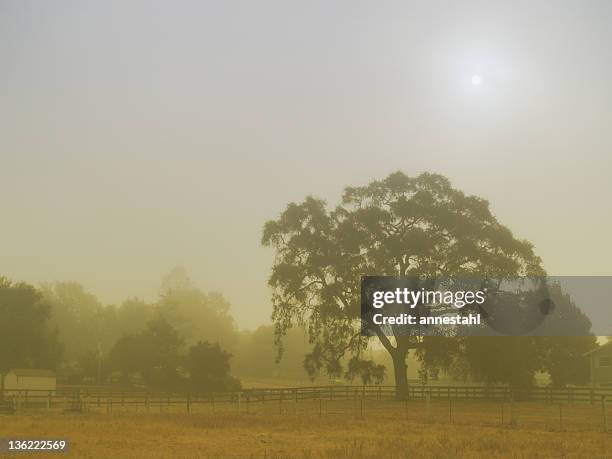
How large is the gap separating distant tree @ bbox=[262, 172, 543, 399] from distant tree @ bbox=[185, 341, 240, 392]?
46.8 ft

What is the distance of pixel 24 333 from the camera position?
76.9 metres

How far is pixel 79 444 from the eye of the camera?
22.7m

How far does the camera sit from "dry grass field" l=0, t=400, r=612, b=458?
2117cm

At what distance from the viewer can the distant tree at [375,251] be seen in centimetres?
5162

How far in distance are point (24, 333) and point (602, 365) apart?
5996 cm

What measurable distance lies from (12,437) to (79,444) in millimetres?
3116

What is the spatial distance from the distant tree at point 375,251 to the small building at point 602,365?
13753 mm

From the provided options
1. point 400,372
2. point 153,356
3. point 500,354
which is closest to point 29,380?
point 153,356

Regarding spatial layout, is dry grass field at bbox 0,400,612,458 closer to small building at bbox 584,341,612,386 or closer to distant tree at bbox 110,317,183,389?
small building at bbox 584,341,612,386

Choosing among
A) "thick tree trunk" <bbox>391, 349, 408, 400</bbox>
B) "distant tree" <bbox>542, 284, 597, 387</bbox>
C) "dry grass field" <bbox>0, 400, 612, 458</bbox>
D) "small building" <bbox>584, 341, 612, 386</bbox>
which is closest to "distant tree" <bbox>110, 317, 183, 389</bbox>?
"thick tree trunk" <bbox>391, 349, 408, 400</bbox>

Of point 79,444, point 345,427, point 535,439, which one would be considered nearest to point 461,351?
point 345,427

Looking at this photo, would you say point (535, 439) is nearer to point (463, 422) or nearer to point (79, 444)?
point (463, 422)

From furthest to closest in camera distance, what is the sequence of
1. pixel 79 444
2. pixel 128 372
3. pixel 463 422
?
1. pixel 128 372
2. pixel 463 422
3. pixel 79 444

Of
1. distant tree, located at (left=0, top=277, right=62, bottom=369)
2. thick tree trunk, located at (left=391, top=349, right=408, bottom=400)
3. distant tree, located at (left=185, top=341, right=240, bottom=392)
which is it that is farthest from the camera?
distant tree, located at (left=0, top=277, right=62, bottom=369)
